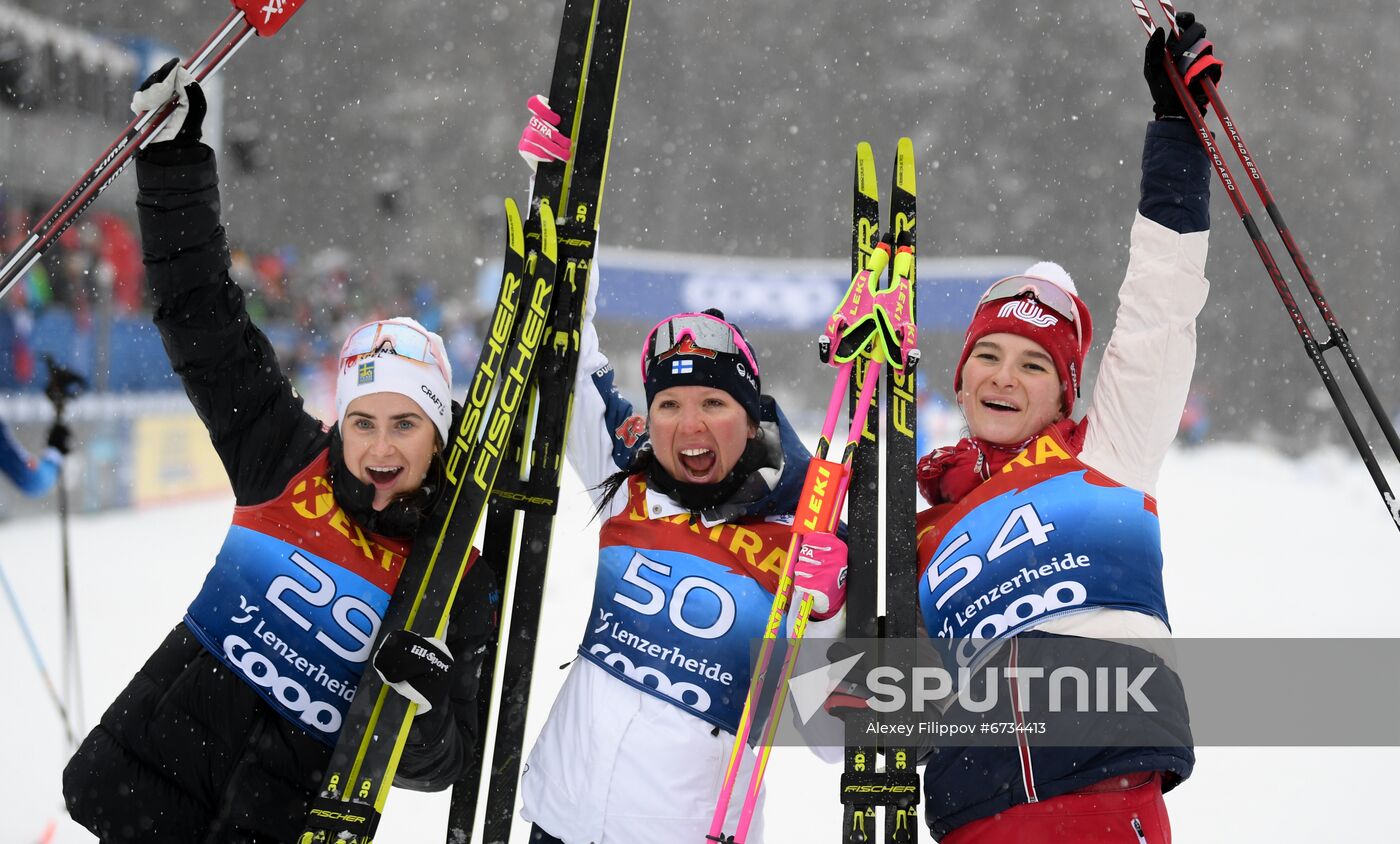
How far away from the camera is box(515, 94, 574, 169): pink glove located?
2.66 m

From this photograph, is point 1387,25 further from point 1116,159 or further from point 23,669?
point 23,669

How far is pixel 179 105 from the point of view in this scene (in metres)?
2.23

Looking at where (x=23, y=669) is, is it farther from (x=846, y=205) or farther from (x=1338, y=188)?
(x=1338, y=188)

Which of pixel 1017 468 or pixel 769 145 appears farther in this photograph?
pixel 769 145

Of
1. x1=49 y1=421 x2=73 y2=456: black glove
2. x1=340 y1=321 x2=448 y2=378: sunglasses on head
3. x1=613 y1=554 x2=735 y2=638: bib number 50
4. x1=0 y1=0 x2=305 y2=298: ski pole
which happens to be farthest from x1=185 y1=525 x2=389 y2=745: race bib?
x1=49 y1=421 x2=73 y2=456: black glove

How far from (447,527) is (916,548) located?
100 centimetres

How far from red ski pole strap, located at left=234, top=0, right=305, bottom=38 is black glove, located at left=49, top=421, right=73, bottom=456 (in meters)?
2.73

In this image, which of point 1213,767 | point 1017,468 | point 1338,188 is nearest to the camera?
point 1017,468

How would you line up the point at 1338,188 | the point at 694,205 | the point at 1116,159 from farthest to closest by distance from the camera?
the point at 694,205 < the point at 1116,159 < the point at 1338,188

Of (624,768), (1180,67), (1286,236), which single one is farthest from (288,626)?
(1286,236)

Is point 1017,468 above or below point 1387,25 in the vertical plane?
below

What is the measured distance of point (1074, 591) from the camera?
7.29ft

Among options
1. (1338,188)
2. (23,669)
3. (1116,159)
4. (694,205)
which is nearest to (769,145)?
(694,205)

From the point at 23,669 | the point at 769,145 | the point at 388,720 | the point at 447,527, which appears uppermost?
the point at 769,145
